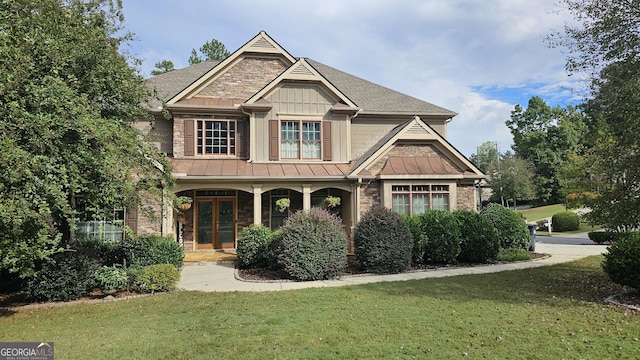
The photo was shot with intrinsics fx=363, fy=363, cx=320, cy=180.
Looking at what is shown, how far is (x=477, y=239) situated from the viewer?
478 inches

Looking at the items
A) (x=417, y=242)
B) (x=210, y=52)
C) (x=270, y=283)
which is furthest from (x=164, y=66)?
(x=417, y=242)

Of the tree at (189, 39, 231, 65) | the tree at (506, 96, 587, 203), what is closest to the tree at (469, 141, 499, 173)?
the tree at (506, 96, 587, 203)

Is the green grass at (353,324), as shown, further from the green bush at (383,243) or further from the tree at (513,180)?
the tree at (513,180)

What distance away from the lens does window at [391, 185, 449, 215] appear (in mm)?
14414

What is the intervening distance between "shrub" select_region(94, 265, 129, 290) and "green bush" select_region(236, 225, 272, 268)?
12.1 feet

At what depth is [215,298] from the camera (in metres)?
8.12

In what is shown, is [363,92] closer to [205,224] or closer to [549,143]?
[205,224]

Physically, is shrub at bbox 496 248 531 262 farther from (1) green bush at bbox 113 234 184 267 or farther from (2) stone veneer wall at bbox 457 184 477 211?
(1) green bush at bbox 113 234 184 267

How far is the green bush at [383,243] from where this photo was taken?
10797 mm

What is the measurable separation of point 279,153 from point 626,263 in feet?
37.5

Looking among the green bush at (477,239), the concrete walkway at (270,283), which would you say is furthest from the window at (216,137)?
the green bush at (477,239)

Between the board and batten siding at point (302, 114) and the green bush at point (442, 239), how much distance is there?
5147 millimetres

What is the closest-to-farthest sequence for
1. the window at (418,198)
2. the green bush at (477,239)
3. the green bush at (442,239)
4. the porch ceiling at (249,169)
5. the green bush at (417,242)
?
1. the green bush at (417,242)
2. the green bush at (442,239)
3. the green bush at (477,239)
4. the porch ceiling at (249,169)
5. the window at (418,198)

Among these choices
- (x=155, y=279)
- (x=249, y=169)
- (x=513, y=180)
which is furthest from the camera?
(x=513, y=180)
